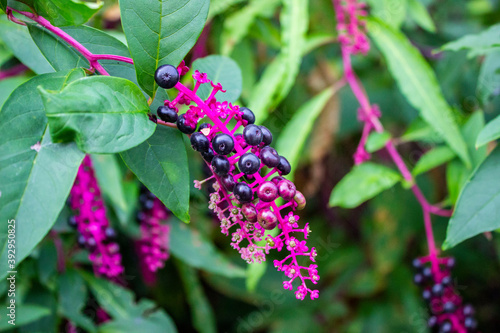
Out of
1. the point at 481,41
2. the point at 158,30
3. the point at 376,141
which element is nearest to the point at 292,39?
the point at 376,141

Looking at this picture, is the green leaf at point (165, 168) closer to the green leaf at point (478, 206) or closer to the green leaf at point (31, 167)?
the green leaf at point (31, 167)

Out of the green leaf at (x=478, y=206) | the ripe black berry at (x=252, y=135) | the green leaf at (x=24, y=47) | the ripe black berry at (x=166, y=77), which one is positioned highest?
the ripe black berry at (x=166, y=77)

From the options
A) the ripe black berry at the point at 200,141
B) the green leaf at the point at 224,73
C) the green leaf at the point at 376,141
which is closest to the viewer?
Result: the ripe black berry at the point at 200,141

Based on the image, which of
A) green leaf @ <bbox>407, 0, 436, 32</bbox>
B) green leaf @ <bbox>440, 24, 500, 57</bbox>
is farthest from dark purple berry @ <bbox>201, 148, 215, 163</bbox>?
green leaf @ <bbox>407, 0, 436, 32</bbox>

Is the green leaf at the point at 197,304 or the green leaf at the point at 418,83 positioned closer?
the green leaf at the point at 418,83

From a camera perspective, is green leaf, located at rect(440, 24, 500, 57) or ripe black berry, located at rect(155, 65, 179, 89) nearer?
ripe black berry, located at rect(155, 65, 179, 89)

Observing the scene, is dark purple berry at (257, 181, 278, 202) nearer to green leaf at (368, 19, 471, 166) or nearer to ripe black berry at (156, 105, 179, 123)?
ripe black berry at (156, 105, 179, 123)

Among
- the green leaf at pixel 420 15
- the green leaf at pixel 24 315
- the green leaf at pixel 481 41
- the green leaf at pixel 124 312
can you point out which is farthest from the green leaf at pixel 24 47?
the green leaf at pixel 420 15

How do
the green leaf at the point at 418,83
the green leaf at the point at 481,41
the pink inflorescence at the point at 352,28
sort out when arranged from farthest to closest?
1. the pink inflorescence at the point at 352,28
2. the green leaf at the point at 418,83
3. the green leaf at the point at 481,41
